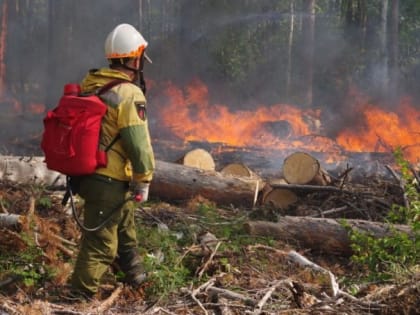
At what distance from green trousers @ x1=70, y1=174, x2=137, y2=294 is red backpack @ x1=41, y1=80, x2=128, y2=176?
191mm

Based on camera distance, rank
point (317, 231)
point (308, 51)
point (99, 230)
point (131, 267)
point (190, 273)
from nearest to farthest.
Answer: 1. point (99, 230)
2. point (131, 267)
3. point (190, 273)
4. point (317, 231)
5. point (308, 51)

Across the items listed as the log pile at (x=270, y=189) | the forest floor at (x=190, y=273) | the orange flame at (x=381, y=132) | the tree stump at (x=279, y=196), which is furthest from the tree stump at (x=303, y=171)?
the orange flame at (x=381, y=132)

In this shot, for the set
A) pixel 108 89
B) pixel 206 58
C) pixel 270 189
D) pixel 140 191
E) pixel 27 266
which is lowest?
pixel 270 189

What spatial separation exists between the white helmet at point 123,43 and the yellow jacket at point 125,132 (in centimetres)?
17

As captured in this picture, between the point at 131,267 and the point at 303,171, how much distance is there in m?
4.45

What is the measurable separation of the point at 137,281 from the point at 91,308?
665 mm

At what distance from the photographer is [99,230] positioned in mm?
4785

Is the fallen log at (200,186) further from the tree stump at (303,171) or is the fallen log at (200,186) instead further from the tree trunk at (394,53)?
the tree trunk at (394,53)

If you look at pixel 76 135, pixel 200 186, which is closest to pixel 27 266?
pixel 76 135

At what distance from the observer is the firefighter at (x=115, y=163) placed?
4.70 metres

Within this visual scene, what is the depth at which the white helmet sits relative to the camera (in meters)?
4.91

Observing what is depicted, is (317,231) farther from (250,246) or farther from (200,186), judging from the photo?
(200,186)

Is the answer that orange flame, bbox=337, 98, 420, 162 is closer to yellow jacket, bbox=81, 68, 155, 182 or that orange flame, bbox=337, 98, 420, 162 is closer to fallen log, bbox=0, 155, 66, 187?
fallen log, bbox=0, 155, 66, 187

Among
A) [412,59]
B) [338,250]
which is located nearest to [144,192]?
[338,250]
